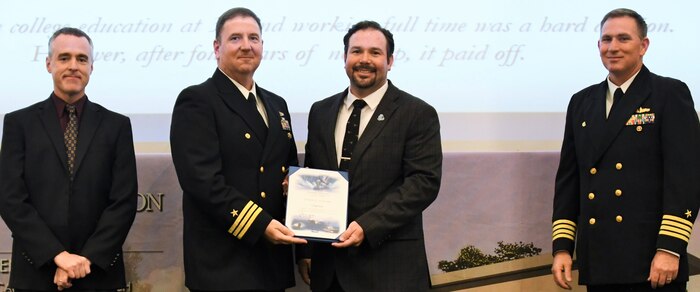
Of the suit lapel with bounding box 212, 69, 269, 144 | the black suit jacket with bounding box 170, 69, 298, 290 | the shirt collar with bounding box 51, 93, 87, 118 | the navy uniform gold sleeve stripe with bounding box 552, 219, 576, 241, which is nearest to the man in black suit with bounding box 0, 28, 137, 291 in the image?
the shirt collar with bounding box 51, 93, 87, 118

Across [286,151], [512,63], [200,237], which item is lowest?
[200,237]

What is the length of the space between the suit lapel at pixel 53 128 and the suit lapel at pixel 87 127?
0.05m

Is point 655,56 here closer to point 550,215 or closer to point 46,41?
point 550,215

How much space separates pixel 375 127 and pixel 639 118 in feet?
3.25

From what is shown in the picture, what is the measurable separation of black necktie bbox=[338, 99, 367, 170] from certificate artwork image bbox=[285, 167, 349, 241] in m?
0.09

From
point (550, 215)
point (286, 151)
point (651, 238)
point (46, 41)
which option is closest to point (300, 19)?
point (286, 151)

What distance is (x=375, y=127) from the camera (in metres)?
3.26

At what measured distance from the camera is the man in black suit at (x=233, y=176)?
3105 mm

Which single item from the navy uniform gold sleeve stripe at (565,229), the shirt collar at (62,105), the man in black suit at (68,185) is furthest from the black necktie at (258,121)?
the navy uniform gold sleeve stripe at (565,229)

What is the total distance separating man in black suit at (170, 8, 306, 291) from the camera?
3105 millimetres

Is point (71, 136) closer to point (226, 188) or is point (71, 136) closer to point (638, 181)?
point (226, 188)

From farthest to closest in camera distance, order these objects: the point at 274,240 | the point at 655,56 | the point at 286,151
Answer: the point at 655,56
the point at 286,151
the point at 274,240

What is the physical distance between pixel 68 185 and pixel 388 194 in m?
1.21

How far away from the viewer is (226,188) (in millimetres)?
3115
